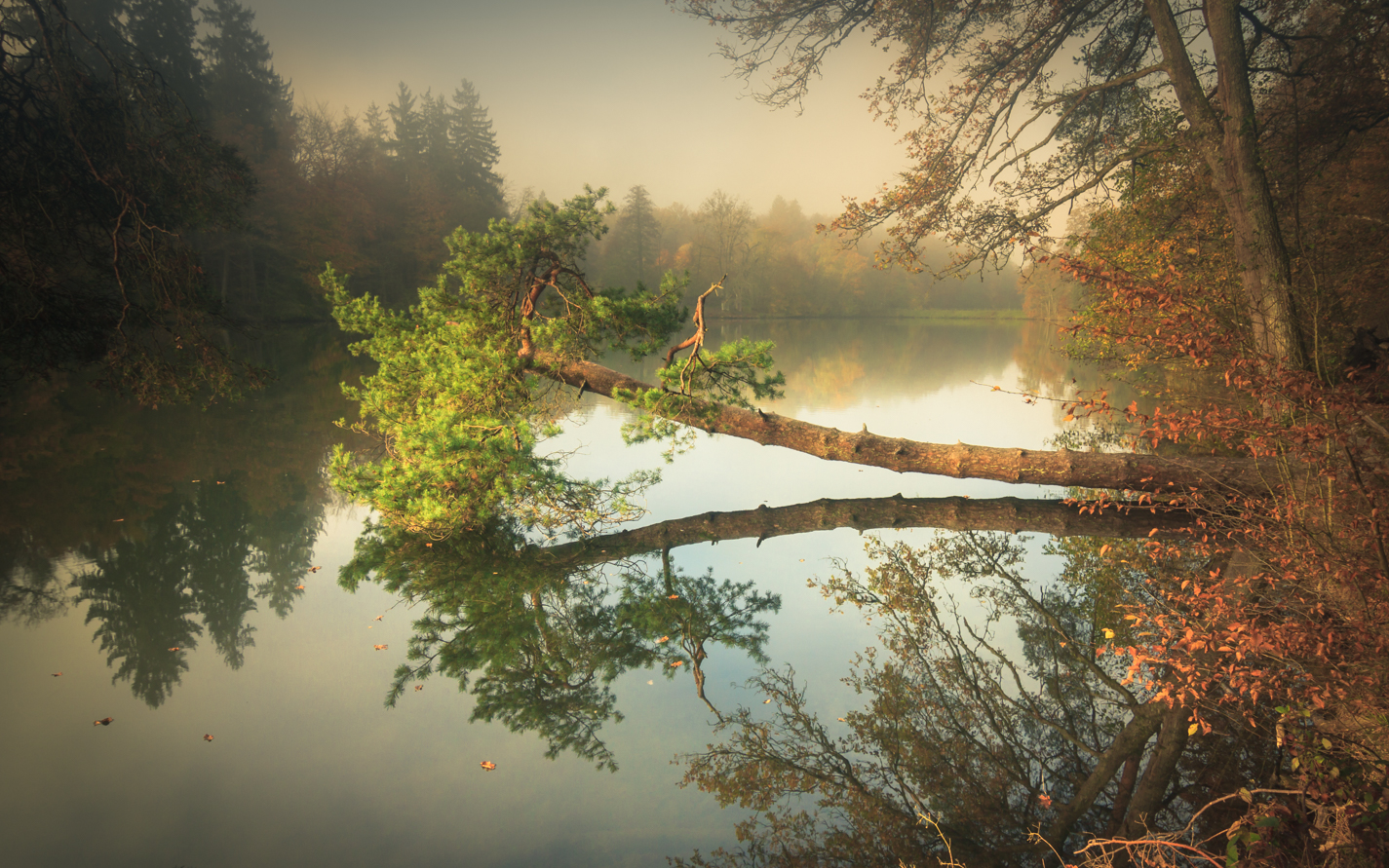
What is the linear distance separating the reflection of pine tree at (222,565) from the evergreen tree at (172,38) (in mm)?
27352

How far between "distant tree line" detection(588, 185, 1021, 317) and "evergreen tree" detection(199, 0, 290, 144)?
61.8ft

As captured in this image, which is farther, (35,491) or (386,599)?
(35,491)

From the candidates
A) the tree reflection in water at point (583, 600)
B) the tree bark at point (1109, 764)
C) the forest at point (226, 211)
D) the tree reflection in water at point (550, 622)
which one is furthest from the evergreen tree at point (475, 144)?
the tree bark at point (1109, 764)

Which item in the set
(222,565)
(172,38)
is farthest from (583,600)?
(172,38)

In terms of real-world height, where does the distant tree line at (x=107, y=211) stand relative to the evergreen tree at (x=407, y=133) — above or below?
below

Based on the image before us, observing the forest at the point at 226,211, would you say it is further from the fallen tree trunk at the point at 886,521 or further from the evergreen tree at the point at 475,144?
the fallen tree trunk at the point at 886,521

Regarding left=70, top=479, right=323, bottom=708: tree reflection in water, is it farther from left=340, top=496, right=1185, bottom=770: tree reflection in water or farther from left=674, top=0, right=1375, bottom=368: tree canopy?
left=674, top=0, right=1375, bottom=368: tree canopy

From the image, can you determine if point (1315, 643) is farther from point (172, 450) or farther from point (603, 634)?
point (172, 450)

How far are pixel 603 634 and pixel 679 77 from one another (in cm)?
2684

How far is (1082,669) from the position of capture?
141 inches

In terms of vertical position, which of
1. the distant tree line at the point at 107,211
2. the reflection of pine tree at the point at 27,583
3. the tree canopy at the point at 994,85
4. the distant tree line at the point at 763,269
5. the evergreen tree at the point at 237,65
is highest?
the evergreen tree at the point at 237,65

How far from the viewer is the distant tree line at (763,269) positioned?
41.0 m

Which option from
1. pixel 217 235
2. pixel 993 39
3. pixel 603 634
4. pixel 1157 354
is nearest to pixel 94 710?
pixel 603 634

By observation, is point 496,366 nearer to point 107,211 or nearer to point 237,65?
point 107,211
